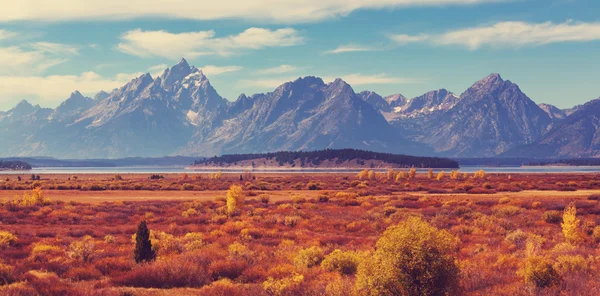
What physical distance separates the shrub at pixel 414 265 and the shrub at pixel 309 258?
22.4 feet

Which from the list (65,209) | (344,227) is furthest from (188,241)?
(65,209)

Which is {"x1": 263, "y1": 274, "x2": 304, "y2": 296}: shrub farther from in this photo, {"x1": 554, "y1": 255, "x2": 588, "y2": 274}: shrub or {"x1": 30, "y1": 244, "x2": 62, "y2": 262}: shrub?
{"x1": 30, "y1": 244, "x2": 62, "y2": 262}: shrub

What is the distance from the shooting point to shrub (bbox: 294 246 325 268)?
62.6 feet

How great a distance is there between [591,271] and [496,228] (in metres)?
13.3

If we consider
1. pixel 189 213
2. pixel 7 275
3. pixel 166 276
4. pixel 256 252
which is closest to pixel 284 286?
pixel 166 276

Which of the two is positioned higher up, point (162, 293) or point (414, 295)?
point (414, 295)

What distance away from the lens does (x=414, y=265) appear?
474 inches

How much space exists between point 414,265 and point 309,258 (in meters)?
8.10

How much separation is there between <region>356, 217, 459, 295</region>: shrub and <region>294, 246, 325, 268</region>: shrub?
6817 millimetres

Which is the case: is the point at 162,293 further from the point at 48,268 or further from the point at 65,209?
the point at 65,209

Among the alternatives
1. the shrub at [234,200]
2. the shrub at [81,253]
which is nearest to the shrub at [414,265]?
the shrub at [81,253]

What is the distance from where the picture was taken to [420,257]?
11977mm

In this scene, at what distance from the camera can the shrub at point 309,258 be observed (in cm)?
1909

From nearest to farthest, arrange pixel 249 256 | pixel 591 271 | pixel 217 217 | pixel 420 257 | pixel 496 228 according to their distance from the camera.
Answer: pixel 420 257, pixel 591 271, pixel 249 256, pixel 496 228, pixel 217 217
